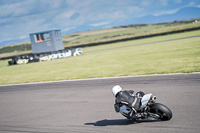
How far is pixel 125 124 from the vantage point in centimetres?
656

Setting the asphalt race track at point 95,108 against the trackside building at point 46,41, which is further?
the trackside building at point 46,41

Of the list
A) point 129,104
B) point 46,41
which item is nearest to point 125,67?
point 129,104

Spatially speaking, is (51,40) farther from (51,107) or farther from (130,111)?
(130,111)

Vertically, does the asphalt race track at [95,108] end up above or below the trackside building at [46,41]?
below

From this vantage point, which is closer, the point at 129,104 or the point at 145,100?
the point at 145,100

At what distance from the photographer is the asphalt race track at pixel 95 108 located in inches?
246

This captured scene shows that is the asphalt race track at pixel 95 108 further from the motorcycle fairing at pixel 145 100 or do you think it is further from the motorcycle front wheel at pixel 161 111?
the motorcycle fairing at pixel 145 100

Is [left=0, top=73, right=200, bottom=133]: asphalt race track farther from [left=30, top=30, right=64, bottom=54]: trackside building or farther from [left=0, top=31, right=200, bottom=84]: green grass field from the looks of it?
[left=30, top=30, right=64, bottom=54]: trackside building

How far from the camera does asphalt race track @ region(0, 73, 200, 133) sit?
246 inches

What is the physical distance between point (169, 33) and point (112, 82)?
4431 cm

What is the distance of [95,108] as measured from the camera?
833 cm

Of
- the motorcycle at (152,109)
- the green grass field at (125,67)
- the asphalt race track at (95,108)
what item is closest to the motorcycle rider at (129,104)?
the motorcycle at (152,109)

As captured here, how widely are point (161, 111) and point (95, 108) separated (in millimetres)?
2979

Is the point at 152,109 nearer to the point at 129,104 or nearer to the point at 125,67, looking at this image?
the point at 129,104
